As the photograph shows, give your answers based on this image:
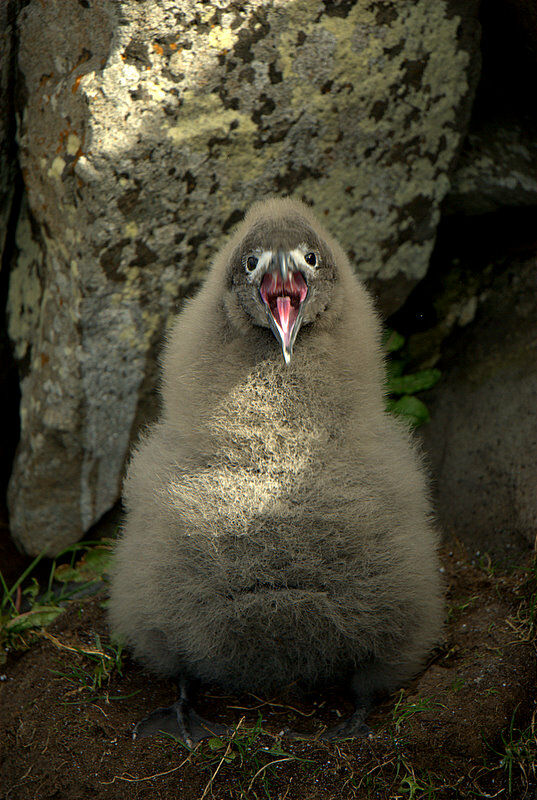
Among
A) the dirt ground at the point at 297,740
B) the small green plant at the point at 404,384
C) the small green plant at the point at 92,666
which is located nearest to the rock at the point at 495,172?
the small green plant at the point at 404,384

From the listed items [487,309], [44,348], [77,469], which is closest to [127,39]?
[44,348]

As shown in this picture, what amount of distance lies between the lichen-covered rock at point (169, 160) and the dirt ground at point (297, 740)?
1.14 m

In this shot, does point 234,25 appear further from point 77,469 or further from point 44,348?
point 77,469

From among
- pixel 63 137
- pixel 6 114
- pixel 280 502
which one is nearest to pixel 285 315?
pixel 280 502

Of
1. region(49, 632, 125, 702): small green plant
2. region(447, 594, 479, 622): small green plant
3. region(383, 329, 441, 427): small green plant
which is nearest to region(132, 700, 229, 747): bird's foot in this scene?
region(49, 632, 125, 702): small green plant

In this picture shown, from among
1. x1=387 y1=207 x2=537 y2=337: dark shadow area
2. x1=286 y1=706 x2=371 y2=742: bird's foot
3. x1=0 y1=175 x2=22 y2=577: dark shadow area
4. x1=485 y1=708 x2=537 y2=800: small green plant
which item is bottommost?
x1=0 y1=175 x2=22 y2=577: dark shadow area

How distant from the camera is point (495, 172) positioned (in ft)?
13.0

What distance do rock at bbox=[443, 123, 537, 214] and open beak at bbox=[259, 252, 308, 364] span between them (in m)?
1.87

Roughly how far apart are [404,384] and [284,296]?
1.81 m

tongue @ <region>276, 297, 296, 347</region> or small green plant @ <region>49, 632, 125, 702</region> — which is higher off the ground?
tongue @ <region>276, 297, 296, 347</region>

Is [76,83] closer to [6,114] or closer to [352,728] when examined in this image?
[6,114]

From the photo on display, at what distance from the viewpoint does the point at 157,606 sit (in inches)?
101

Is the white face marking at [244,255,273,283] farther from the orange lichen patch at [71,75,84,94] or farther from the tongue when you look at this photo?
the orange lichen patch at [71,75,84,94]

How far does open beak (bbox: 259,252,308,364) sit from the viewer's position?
238cm
